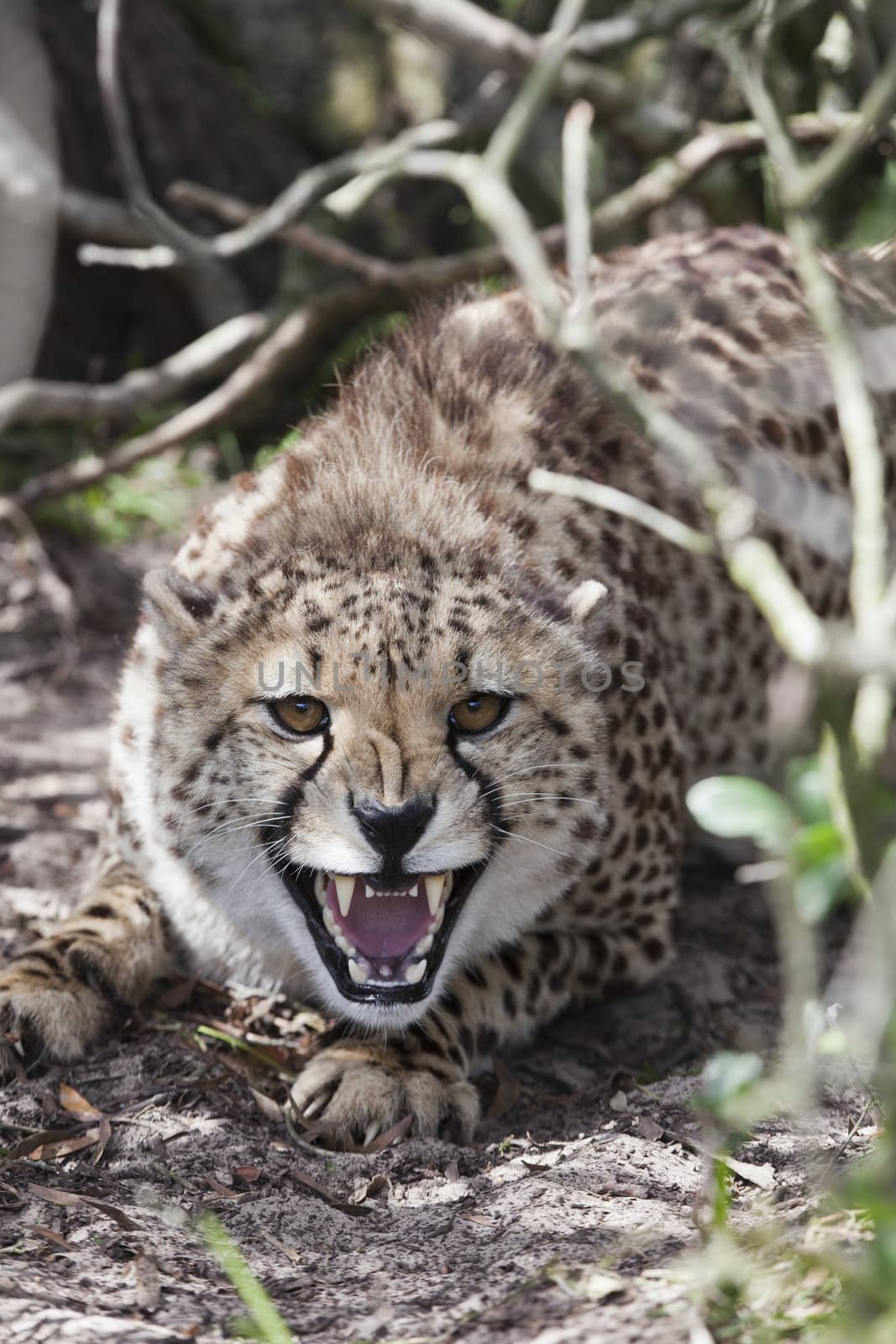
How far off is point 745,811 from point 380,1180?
1.39 meters

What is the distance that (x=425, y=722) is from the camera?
2.81 m

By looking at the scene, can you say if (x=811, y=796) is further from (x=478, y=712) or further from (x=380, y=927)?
(x=380, y=927)

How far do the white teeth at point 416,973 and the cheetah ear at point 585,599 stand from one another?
763mm

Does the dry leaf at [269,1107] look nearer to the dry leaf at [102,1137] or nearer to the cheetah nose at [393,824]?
the dry leaf at [102,1137]

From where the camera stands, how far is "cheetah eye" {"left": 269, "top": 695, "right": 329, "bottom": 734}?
114 inches

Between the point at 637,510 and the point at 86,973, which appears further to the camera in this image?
the point at 86,973

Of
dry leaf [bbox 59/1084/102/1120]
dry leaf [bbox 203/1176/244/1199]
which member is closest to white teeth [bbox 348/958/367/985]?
dry leaf [bbox 203/1176/244/1199]

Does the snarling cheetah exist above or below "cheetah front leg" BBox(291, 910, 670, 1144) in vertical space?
above

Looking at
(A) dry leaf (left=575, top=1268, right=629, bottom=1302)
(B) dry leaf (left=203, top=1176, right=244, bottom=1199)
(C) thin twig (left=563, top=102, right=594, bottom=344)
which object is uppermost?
(C) thin twig (left=563, top=102, right=594, bottom=344)

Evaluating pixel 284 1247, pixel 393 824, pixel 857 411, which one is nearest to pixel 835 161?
pixel 857 411

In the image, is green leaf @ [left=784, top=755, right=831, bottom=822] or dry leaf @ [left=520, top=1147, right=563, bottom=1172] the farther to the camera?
dry leaf @ [left=520, top=1147, right=563, bottom=1172]

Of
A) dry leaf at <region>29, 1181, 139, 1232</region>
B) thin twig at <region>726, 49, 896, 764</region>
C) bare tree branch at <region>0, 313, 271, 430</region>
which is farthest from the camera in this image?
bare tree branch at <region>0, 313, 271, 430</region>

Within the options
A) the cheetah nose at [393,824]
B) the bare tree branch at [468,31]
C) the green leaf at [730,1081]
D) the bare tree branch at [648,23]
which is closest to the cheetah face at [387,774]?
the cheetah nose at [393,824]

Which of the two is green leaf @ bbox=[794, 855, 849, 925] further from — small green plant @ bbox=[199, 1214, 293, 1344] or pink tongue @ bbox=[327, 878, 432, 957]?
pink tongue @ bbox=[327, 878, 432, 957]
